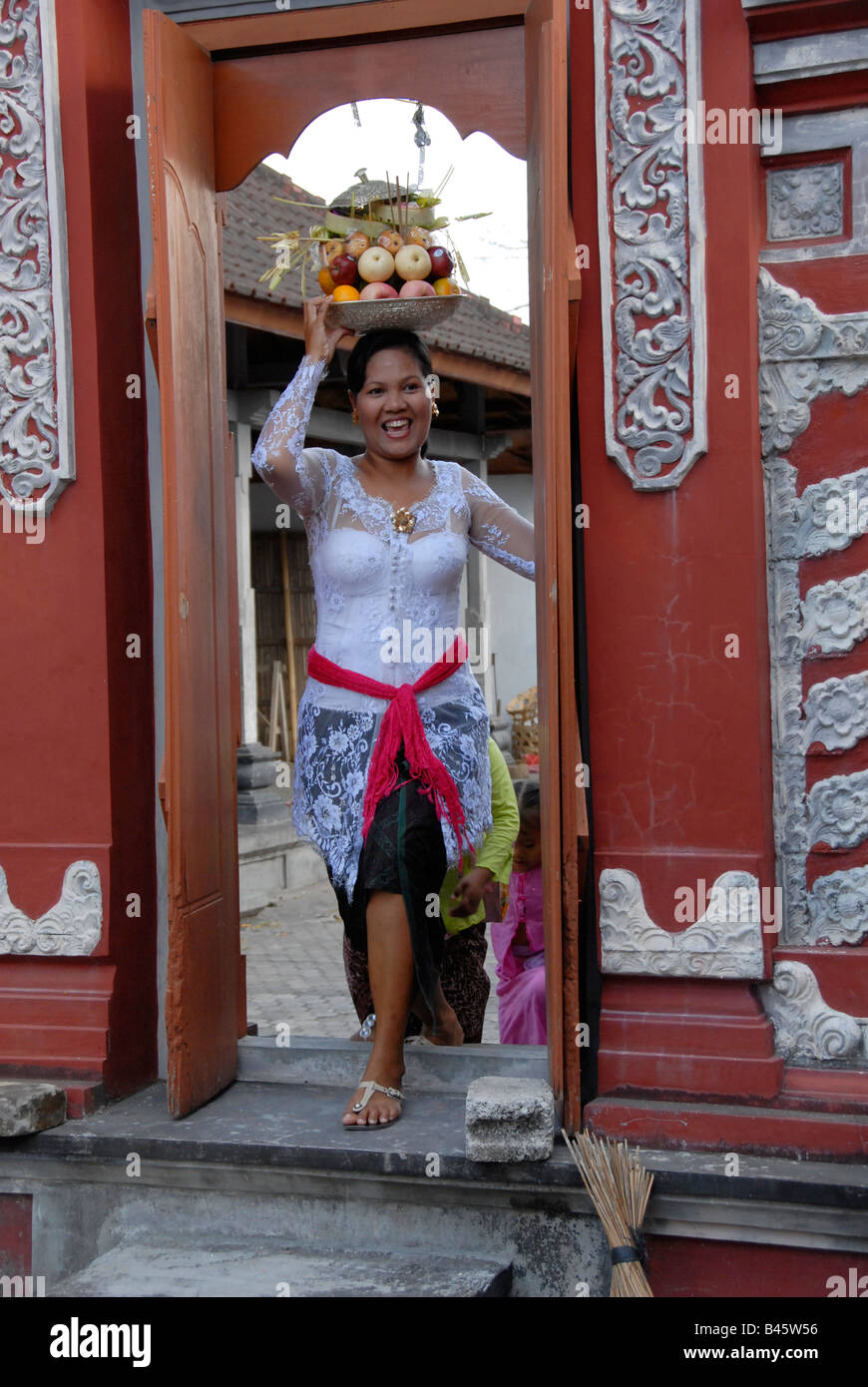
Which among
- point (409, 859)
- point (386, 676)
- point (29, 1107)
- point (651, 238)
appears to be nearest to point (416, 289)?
point (651, 238)

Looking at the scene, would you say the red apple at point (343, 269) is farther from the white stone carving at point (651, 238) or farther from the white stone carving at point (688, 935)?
the white stone carving at point (688, 935)

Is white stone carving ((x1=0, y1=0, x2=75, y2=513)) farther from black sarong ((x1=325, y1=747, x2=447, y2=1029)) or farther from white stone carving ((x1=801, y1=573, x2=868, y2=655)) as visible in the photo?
white stone carving ((x1=801, y1=573, x2=868, y2=655))

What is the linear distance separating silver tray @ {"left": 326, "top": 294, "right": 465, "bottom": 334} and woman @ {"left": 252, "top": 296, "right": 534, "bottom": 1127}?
4 cm

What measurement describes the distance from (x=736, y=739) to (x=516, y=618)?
1616 centimetres

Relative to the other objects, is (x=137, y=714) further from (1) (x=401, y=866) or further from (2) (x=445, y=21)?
(2) (x=445, y=21)

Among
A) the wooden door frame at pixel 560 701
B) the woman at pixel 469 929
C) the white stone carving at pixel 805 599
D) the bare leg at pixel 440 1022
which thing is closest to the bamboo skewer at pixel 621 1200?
the wooden door frame at pixel 560 701

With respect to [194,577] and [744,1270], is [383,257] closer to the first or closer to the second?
[194,577]

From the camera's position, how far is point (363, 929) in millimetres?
3805

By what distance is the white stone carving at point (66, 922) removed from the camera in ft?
12.1

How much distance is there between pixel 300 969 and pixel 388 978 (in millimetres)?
4574

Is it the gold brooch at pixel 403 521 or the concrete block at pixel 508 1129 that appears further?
the gold brooch at pixel 403 521

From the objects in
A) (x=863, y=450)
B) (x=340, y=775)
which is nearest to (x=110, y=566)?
(x=340, y=775)

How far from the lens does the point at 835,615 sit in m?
3.37

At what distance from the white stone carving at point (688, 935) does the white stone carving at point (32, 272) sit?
1.89 m
